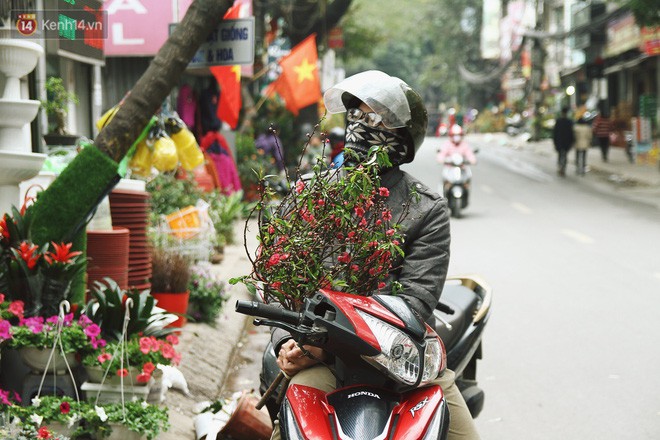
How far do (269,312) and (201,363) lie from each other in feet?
14.9

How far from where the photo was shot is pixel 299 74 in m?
19.0

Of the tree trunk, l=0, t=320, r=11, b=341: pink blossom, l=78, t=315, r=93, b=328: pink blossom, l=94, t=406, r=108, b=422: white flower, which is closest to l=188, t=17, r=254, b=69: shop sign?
the tree trunk

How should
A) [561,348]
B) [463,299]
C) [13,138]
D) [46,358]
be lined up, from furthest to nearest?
[561,348]
[13,138]
[463,299]
[46,358]

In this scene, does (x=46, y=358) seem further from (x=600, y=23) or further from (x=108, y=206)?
(x=600, y=23)

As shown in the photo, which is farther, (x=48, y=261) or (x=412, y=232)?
(x=48, y=261)

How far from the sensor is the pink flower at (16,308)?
4891 mm

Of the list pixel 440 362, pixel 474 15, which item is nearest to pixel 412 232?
pixel 440 362

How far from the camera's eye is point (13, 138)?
19.3 ft

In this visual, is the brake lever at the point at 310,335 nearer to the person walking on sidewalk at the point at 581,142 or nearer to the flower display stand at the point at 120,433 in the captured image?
the flower display stand at the point at 120,433

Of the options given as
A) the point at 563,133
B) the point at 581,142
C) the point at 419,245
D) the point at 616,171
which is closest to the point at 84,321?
the point at 419,245

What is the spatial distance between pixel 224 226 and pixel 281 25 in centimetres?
1613

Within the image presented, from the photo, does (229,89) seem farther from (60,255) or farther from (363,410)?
(363,410)

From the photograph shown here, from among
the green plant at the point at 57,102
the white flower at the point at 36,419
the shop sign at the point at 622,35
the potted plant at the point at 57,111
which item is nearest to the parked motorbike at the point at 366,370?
the white flower at the point at 36,419

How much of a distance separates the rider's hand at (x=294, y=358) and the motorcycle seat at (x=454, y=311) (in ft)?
4.10
